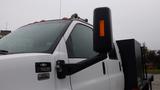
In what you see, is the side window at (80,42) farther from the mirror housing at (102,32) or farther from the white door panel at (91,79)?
the mirror housing at (102,32)

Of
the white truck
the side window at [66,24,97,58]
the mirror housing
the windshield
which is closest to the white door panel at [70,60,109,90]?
the white truck

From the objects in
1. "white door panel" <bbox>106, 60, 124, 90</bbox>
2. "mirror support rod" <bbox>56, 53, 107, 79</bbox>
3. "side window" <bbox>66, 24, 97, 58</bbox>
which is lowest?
"white door panel" <bbox>106, 60, 124, 90</bbox>

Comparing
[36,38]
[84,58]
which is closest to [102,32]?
[36,38]

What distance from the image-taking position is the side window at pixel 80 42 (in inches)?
146

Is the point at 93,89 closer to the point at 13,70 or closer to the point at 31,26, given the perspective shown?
the point at 31,26

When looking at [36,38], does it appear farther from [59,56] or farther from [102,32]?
[102,32]

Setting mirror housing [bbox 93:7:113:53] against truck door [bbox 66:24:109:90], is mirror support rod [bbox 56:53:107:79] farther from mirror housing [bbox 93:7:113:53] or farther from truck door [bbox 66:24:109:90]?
truck door [bbox 66:24:109:90]

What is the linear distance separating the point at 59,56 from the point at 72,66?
0.68 ft

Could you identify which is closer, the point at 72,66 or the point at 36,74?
the point at 36,74

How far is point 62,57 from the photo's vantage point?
3369mm

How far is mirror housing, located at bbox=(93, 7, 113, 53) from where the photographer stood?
2893 mm

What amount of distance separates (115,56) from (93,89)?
4.64ft

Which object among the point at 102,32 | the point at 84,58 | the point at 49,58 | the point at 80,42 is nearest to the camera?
the point at 102,32

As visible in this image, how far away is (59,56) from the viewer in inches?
130
